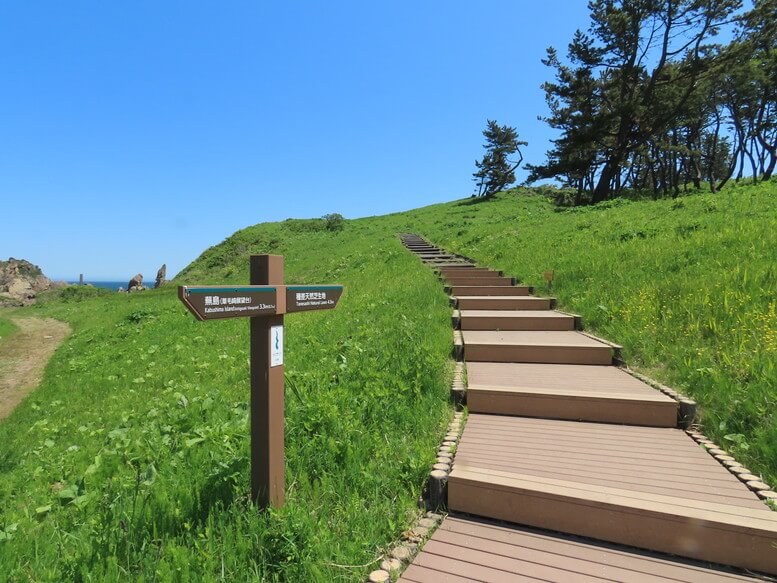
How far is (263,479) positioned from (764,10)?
31.7m

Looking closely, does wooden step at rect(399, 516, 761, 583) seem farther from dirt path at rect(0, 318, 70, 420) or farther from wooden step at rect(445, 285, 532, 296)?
dirt path at rect(0, 318, 70, 420)

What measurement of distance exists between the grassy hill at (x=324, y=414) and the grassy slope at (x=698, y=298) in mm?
25

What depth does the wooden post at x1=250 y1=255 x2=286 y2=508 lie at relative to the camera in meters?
2.59

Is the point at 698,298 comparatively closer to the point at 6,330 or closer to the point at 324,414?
the point at 324,414

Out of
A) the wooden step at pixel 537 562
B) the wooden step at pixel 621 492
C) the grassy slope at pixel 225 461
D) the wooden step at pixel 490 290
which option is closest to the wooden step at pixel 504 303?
the grassy slope at pixel 225 461

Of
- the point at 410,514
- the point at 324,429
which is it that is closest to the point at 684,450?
the point at 410,514

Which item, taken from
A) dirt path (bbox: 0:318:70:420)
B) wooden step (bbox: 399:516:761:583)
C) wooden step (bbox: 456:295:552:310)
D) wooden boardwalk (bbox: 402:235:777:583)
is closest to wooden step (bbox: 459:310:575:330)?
wooden step (bbox: 456:295:552:310)

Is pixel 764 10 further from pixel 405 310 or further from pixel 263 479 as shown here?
pixel 263 479

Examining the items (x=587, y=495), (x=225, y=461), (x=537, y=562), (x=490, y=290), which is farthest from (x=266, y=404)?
(x=490, y=290)

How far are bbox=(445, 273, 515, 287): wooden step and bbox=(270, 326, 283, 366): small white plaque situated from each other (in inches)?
314

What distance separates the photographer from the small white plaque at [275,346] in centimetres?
262

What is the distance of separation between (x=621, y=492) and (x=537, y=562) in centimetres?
74

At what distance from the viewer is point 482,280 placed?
1039cm

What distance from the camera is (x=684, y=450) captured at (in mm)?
3381
